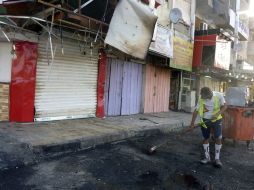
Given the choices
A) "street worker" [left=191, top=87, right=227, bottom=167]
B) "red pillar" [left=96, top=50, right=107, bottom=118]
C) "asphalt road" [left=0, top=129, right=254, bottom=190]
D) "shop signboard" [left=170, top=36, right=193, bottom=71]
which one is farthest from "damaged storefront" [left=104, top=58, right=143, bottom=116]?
"street worker" [left=191, top=87, right=227, bottom=167]

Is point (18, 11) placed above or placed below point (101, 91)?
above

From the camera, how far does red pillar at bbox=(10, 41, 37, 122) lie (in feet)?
26.5

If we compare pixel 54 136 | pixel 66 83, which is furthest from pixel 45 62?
pixel 54 136

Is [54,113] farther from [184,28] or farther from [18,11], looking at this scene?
[184,28]

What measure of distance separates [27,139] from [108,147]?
6.43 feet

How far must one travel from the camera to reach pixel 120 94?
1188cm

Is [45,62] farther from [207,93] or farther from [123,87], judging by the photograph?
[207,93]

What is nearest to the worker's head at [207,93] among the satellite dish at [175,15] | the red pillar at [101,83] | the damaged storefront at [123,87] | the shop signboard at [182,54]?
the red pillar at [101,83]

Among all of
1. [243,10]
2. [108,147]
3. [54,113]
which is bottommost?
[108,147]

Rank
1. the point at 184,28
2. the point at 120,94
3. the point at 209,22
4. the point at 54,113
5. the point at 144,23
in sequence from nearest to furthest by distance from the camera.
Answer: the point at 144,23
the point at 54,113
the point at 120,94
the point at 184,28
the point at 209,22

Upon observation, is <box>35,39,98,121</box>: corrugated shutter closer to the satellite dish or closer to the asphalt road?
the asphalt road

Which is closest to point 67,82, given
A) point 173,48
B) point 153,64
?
point 153,64

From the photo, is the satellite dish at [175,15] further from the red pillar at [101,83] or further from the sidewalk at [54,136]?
the sidewalk at [54,136]

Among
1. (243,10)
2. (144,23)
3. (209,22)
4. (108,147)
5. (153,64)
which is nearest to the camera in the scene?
(108,147)
